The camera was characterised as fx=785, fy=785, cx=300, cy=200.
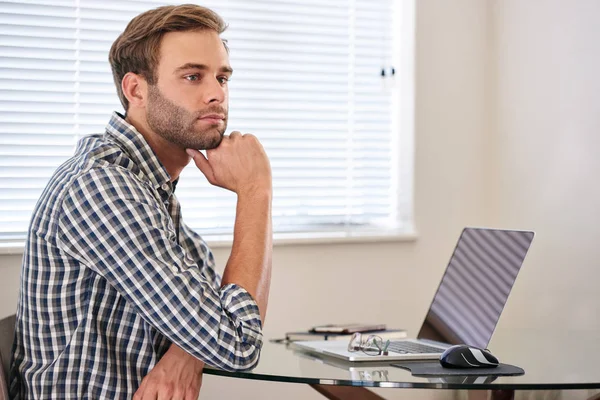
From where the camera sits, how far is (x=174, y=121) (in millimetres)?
1795

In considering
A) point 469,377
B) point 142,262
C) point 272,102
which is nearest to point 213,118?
point 142,262

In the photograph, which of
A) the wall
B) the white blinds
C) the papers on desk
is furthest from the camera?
the wall

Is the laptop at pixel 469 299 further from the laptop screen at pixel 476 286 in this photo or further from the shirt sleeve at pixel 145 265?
the shirt sleeve at pixel 145 265

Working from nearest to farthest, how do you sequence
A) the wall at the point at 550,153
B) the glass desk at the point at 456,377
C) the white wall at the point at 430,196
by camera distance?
the glass desk at the point at 456,377
the wall at the point at 550,153
the white wall at the point at 430,196

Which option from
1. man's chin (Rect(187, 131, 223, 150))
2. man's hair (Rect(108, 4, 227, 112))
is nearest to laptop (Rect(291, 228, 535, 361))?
man's chin (Rect(187, 131, 223, 150))

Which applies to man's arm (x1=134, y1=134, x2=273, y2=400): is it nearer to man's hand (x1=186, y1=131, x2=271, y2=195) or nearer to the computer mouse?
man's hand (x1=186, y1=131, x2=271, y2=195)

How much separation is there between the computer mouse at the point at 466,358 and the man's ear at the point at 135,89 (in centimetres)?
89

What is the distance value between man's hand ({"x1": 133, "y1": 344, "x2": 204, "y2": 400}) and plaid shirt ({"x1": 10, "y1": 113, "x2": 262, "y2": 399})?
0.04 m

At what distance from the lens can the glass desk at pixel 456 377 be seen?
4.84 ft

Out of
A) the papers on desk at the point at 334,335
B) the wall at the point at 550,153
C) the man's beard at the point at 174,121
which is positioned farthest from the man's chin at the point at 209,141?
the wall at the point at 550,153

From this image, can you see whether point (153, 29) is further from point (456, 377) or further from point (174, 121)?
point (456, 377)

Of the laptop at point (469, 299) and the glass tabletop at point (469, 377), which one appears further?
the laptop at point (469, 299)

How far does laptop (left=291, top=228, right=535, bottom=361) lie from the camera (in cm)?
187

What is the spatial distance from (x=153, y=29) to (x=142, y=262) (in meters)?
0.61
